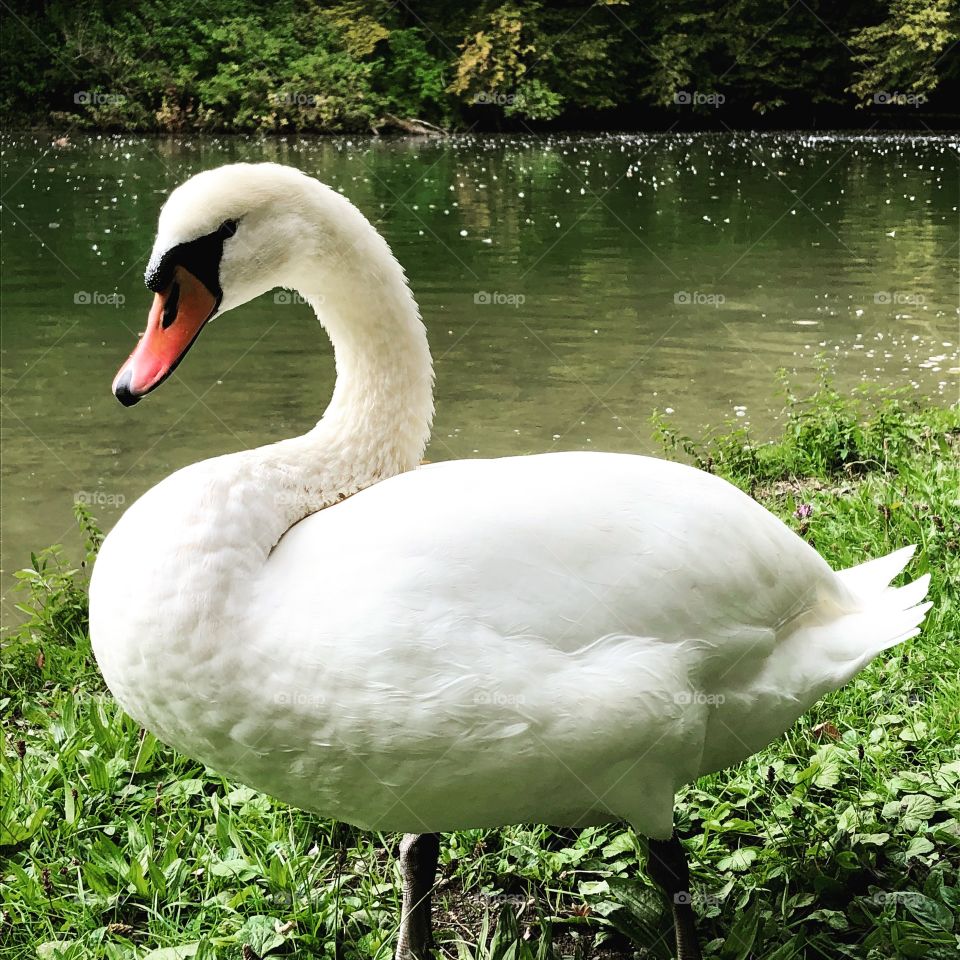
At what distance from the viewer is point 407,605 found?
1.80 meters

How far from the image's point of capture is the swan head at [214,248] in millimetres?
2006

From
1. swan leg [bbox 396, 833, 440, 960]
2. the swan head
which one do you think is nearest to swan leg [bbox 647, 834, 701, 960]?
swan leg [bbox 396, 833, 440, 960]

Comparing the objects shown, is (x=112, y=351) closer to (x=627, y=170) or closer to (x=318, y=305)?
(x=318, y=305)

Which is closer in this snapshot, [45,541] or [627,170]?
[45,541]

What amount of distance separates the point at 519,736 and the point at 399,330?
87 cm

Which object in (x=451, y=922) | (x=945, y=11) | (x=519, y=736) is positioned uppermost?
(x=945, y=11)

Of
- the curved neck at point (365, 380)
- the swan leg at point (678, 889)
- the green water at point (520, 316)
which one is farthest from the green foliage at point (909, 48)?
the swan leg at point (678, 889)

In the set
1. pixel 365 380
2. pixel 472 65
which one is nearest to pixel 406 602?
pixel 365 380

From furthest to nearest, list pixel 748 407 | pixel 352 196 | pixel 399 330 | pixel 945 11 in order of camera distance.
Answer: pixel 945 11, pixel 352 196, pixel 748 407, pixel 399 330

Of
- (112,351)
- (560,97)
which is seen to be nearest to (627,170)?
(560,97)

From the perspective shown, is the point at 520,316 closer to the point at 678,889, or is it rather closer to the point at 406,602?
the point at 678,889

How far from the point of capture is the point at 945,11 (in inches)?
1004

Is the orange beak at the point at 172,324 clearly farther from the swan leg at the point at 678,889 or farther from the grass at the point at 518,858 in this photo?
the swan leg at the point at 678,889

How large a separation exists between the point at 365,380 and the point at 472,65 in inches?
998
